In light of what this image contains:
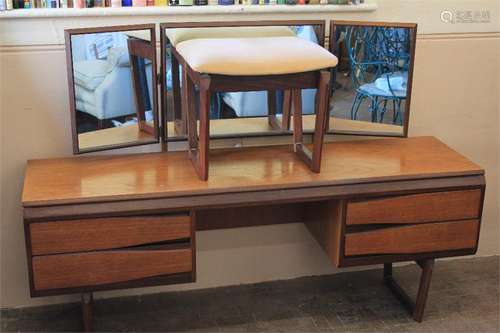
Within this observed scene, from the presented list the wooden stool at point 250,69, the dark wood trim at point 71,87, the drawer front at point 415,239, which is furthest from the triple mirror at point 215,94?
the drawer front at point 415,239

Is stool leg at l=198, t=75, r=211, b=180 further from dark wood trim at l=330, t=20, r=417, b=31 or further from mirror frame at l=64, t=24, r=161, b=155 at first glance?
dark wood trim at l=330, t=20, r=417, b=31

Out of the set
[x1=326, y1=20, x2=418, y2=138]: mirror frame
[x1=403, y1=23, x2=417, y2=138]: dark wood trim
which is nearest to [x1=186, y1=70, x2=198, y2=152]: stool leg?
[x1=326, y1=20, x2=418, y2=138]: mirror frame

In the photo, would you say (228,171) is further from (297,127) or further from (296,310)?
(296,310)

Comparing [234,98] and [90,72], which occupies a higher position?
[90,72]

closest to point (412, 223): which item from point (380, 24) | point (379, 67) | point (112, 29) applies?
point (379, 67)

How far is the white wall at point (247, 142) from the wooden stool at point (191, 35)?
0.24 feet

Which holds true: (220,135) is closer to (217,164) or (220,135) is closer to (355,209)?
(217,164)

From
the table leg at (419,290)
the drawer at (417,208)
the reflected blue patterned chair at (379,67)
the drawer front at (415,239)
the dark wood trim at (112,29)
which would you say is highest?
the dark wood trim at (112,29)

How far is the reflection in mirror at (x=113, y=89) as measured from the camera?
2.06 metres

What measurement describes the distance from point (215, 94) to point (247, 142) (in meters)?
0.24

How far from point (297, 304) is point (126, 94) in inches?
38.9

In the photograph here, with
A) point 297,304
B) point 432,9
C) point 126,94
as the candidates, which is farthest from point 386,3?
point 297,304

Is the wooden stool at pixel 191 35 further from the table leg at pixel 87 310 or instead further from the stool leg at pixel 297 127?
the table leg at pixel 87 310

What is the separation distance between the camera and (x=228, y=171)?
2078 mm
